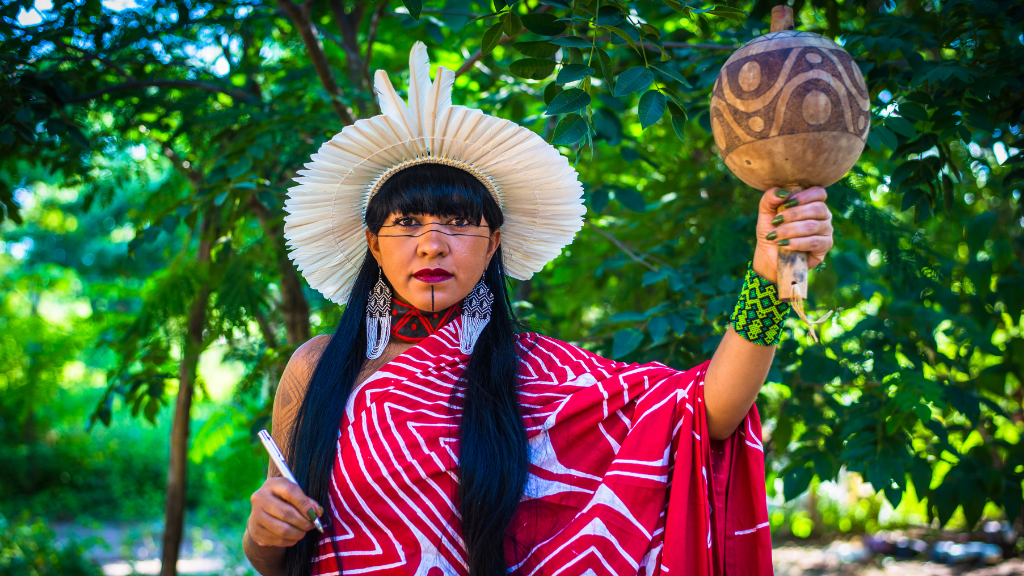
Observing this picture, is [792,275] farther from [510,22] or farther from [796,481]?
[796,481]

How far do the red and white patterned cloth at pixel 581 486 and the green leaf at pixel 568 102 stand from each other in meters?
0.67

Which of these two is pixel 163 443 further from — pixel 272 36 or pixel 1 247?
pixel 272 36

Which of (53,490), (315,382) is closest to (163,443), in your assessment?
(53,490)

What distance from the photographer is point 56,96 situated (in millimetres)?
2533

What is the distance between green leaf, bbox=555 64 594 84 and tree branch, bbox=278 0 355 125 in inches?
51.2

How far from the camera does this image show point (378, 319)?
2033mm

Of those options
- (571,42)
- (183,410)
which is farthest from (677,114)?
(183,410)

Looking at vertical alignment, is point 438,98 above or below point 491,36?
below

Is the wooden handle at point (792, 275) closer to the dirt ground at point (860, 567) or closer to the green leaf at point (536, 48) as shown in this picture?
the green leaf at point (536, 48)

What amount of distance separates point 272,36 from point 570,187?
266 centimetres

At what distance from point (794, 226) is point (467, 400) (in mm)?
906

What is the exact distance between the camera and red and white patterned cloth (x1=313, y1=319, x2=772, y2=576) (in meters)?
1.56

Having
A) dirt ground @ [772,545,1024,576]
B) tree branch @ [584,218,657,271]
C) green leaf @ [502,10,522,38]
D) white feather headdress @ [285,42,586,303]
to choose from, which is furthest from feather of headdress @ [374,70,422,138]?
dirt ground @ [772,545,1024,576]

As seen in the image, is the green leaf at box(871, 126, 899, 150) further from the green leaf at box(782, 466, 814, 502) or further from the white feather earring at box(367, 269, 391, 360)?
the white feather earring at box(367, 269, 391, 360)
